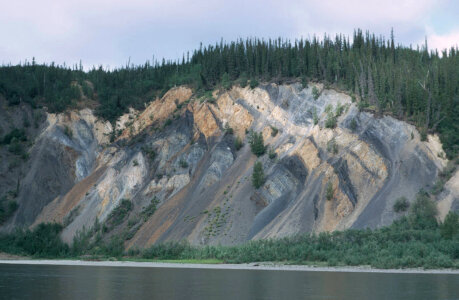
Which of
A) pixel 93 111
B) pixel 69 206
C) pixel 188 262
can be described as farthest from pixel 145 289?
pixel 93 111

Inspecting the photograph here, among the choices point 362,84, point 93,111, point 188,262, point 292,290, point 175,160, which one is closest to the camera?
point 292,290

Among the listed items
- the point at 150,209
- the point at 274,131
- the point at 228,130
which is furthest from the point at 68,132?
the point at 274,131

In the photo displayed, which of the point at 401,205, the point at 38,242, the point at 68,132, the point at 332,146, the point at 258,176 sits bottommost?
the point at 38,242

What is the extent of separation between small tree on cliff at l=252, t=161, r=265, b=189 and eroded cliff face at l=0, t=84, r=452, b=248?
96 centimetres

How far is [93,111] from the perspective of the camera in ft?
420

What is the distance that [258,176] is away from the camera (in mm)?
87438

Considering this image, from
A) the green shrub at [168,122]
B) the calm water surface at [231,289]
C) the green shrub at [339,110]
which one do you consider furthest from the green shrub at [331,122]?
the calm water surface at [231,289]

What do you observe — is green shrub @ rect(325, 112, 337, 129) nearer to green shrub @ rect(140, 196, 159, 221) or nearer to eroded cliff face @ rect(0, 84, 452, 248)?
eroded cliff face @ rect(0, 84, 452, 248)

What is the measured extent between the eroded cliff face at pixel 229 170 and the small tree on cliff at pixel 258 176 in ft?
3.14

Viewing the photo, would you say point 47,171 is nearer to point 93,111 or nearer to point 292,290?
point 93,111

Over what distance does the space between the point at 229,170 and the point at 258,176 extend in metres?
8.53

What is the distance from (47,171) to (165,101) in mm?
26956

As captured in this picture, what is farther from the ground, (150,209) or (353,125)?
(353,125)

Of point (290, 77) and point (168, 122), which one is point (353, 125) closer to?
point (290, 77)
